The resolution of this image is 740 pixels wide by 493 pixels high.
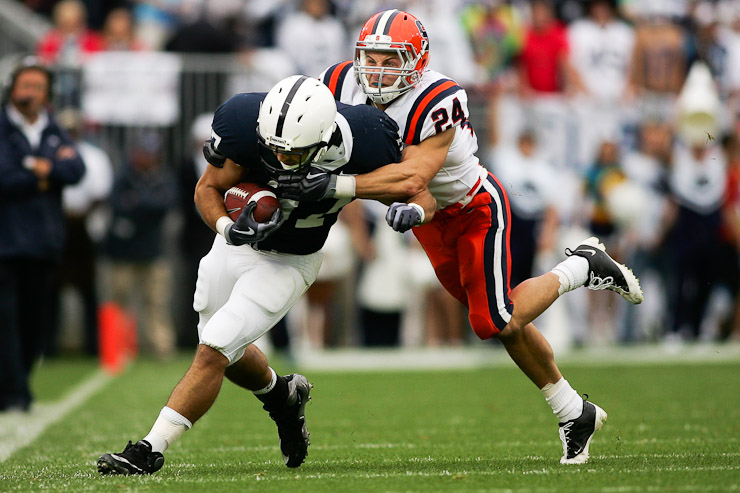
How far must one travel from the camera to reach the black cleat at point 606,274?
5105mm

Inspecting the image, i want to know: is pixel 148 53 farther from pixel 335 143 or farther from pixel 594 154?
pixel 335 143

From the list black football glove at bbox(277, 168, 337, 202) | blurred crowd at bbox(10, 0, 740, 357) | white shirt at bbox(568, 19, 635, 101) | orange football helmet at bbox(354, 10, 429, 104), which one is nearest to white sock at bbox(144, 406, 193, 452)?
black football glove at bbox(277, 168, 337, 202)

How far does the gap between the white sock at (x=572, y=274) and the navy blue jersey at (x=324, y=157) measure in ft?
3.23

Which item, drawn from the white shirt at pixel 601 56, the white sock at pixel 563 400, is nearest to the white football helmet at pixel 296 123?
the white sock at pixel 563 400

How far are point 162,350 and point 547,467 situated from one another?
629 centimetres

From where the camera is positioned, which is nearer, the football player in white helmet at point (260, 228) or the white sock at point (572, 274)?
the football player in white helmet at point (260, 228)

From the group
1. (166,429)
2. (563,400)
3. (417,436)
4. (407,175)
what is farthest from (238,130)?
(417,436)

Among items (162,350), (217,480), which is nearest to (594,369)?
(162,350)

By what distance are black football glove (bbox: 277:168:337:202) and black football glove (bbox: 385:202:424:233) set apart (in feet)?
0.73

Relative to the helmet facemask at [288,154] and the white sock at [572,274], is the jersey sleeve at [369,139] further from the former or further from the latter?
the white sock at [572,274]

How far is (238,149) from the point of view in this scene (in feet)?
14.3

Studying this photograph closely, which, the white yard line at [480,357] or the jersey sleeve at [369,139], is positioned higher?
the jersey sleeve at [369,139]

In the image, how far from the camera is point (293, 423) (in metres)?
4.80

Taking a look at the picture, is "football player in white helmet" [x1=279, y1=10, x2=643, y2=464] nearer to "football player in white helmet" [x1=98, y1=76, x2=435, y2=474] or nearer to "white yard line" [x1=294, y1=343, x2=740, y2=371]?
"football player in white helmet" [x1=98, y1=76, x2=435, y2=474]
